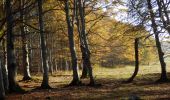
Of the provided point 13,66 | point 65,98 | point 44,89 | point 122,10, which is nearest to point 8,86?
point 13,66

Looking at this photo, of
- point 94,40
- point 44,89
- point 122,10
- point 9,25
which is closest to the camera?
point 9,25

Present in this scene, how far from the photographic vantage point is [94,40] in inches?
1960

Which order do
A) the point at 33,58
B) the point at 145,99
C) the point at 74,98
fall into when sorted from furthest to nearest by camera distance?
the point at 33,58
the point at 74,98
the point at 145,99

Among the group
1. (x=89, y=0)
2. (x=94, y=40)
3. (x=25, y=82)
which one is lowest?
(x=25, y=82)

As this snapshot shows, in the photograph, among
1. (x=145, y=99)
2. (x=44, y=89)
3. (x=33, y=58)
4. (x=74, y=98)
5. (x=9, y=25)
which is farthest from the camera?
(x=33, y=58)

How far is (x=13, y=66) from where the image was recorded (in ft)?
72.1

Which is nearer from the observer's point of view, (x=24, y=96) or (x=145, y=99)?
(x=145, y=99)

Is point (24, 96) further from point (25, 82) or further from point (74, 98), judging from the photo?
point (25, 82)

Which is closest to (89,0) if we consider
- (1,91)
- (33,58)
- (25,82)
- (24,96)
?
(25,82)

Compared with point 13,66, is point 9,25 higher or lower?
higher

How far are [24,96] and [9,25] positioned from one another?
13.7 feet

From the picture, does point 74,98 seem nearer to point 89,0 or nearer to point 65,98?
point 65,98

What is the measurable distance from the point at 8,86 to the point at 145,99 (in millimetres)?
8649

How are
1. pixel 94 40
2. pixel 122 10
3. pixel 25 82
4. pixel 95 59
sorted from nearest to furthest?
pixel 25 82, pixel 122 10, pixel 94 40, pixel 95 59
